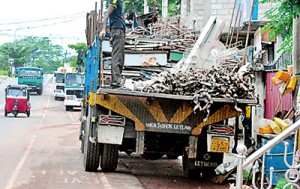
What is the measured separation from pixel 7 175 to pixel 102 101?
8.01 feet

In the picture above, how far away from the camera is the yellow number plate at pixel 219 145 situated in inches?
401

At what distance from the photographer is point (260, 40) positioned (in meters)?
19.6

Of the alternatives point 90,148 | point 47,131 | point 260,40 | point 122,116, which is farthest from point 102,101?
point 47,131

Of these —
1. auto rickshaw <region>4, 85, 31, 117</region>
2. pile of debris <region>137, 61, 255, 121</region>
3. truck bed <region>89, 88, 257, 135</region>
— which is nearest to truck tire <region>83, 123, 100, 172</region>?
truck bed <region>89, 88, 257, 135</region>

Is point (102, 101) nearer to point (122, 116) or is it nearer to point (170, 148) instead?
point (122, 116)

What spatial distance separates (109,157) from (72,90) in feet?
97.7

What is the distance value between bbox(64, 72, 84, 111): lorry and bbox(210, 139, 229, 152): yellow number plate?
3084cm

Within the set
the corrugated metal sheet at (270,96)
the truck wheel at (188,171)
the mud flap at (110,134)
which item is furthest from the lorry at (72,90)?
the mud flap at (110,134)

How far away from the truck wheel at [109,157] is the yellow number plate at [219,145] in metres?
1.85

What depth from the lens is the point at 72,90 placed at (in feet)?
133

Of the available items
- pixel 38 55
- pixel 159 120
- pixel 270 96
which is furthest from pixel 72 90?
pixel 38 55

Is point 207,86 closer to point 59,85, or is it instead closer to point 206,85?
point 206,85

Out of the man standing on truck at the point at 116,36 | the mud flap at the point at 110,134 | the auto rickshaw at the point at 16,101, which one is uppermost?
the man standing on truck at the point at 116,36

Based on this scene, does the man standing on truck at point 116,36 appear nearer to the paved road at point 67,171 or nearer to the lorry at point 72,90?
the paved road at point 67,171
